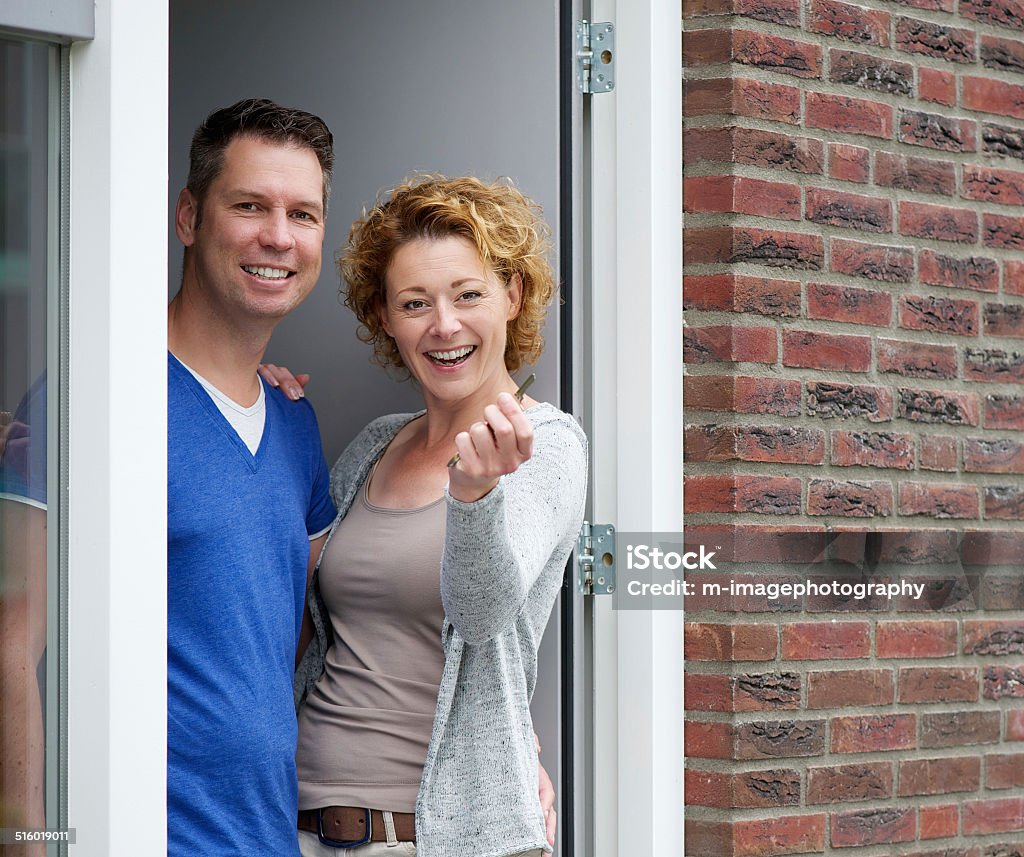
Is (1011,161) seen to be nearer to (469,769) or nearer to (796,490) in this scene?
(796,490)

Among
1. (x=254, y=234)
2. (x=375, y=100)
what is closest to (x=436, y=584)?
(x=254, y=234)

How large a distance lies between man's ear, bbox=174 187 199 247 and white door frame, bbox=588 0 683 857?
704 millimetres

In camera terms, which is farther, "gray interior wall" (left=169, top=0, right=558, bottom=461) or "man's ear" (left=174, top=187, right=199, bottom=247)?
"gray interior wall" (left=169, top=0, right=558, bottom=461)

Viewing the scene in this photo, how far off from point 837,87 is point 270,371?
1.18 meters

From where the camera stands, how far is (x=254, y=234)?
2.31m

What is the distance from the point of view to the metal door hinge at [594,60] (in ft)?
8.52

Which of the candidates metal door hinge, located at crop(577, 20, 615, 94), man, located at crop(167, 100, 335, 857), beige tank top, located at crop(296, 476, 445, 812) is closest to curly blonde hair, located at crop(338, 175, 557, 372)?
man, located at crop(167, 100, 335, 857)

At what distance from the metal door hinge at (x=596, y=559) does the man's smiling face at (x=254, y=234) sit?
0.66 m

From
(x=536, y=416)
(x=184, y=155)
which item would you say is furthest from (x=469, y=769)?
(x=184, y=155)

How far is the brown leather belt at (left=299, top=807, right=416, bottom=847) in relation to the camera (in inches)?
87.3

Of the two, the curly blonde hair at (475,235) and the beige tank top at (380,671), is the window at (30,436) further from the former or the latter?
the curly blonde hair at (475,235)

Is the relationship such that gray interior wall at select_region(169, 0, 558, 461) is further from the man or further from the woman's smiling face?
the man

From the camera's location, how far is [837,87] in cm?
274

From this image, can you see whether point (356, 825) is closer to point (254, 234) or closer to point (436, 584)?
point (436, 584)
